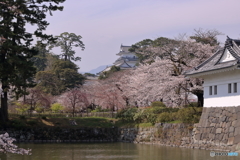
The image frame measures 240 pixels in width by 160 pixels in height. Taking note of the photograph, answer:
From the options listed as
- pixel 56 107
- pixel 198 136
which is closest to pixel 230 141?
pixel 198 136

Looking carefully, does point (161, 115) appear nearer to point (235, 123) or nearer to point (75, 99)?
point (235, 123)

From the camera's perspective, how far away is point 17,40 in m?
27.1

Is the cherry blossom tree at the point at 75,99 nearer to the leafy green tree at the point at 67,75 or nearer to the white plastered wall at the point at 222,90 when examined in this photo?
the leafy green tree at the point at 67,75

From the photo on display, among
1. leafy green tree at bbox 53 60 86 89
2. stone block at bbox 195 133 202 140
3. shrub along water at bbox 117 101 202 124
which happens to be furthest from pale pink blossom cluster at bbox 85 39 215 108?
leafy green tree at bbox 53 60 86 89

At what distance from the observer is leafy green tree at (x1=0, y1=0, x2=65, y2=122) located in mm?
24812

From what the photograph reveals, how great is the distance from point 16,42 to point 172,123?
41.6ft

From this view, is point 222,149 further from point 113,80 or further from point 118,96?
point 113,80

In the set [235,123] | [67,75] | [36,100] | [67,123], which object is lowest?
[67,123]

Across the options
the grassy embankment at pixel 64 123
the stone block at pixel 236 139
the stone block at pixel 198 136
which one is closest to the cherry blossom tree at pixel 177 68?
the grassy embankment at pixel 64 123

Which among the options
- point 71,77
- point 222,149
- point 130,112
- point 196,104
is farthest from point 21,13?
point 71,77

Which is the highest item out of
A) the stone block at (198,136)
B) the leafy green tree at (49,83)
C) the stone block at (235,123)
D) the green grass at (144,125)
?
the leafy green tree at (49,83)

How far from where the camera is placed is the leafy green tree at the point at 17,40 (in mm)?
24812

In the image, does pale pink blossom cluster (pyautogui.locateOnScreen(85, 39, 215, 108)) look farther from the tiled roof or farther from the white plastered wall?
the white plastered wall

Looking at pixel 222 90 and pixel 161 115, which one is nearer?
pixel 222 90
